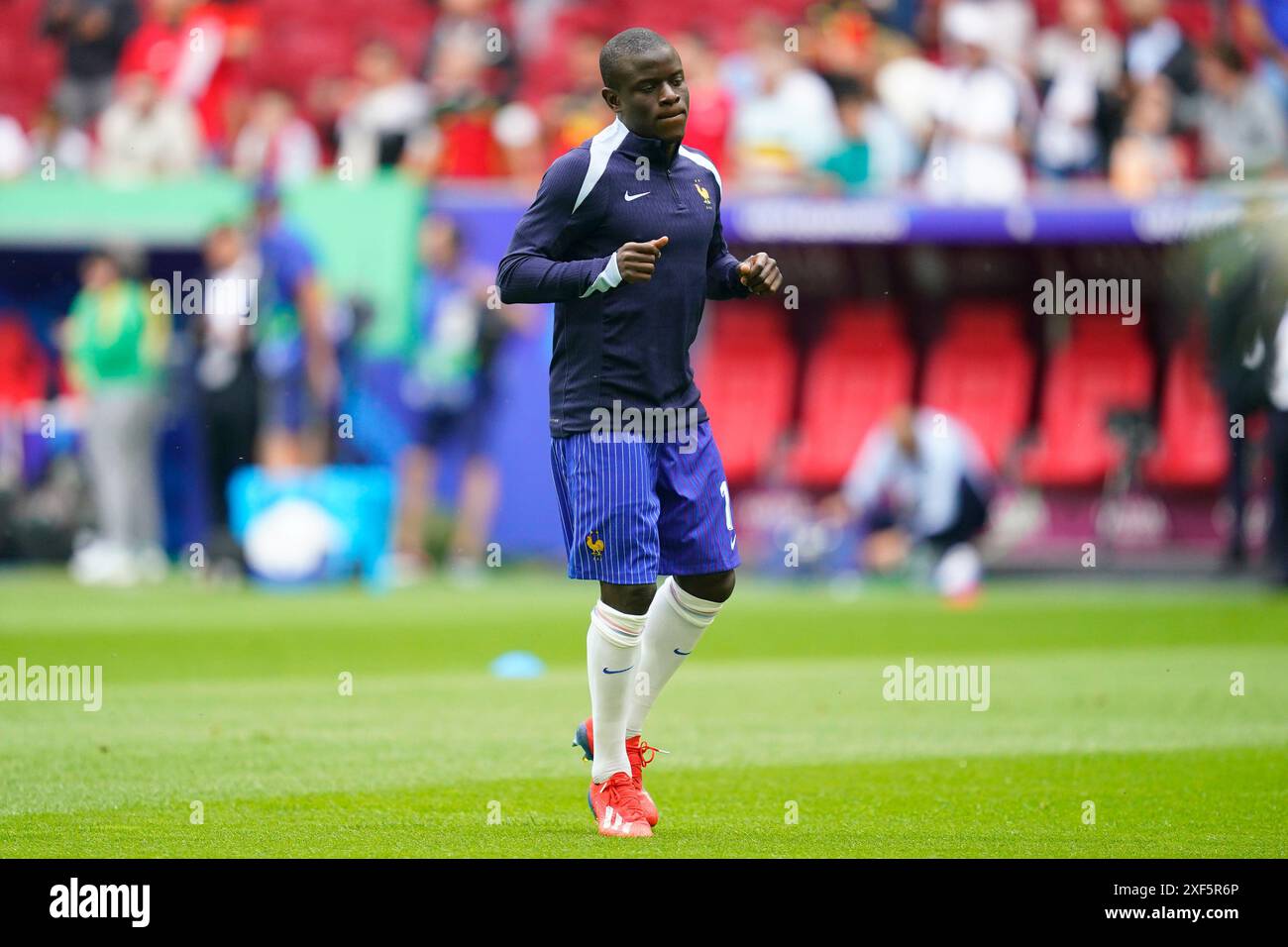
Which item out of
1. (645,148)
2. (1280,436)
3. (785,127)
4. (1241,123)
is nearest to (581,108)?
(785,127)

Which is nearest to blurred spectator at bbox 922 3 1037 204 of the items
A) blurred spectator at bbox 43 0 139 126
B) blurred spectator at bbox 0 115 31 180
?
blurred spectator at bbox 43 0 139 126

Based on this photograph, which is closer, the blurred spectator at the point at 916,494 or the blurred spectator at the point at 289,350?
the blurred spectator at the point at 289,350

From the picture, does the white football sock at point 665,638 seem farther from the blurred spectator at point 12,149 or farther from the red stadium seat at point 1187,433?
the blurred spectator at point 12,149

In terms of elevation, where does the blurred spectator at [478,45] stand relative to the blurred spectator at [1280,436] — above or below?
above

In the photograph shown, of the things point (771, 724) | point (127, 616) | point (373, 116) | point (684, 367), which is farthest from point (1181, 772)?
point (373, 116)

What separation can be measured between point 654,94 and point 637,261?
2.07 ft

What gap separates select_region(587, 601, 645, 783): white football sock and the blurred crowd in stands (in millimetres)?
11332

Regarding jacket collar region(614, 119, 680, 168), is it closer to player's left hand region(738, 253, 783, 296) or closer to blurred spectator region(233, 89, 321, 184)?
player's left hand region(738, 253, 783, 296)

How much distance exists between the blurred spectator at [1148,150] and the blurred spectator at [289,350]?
6626 mm

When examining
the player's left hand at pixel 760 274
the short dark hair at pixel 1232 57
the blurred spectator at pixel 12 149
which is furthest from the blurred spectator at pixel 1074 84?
the player's left hand at pixel 760 274

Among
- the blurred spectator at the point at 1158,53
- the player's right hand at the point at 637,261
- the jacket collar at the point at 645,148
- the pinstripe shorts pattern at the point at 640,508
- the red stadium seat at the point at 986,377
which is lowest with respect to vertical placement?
the pinstripe shorts pattern at the point at 640,508

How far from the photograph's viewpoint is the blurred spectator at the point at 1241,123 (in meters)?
17.5

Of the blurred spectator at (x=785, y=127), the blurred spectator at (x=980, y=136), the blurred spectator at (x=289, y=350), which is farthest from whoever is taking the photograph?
the blurred spectator at (x=785, y=127)

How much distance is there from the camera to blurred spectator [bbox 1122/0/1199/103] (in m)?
18.9
